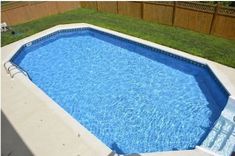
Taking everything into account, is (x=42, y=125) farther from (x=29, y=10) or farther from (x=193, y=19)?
(x=29, y=10)

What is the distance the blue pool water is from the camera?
27.9 feet

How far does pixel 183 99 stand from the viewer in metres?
10.1

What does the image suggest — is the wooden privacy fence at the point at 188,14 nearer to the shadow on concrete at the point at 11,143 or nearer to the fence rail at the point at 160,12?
the fence rail at the point at 160,12

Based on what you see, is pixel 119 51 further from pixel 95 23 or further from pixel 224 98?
pixel 224 98

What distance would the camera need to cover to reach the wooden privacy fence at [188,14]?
13164 millimetres

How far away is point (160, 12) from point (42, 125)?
37.3ft

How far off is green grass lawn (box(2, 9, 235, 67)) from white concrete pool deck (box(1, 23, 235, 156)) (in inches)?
55.2

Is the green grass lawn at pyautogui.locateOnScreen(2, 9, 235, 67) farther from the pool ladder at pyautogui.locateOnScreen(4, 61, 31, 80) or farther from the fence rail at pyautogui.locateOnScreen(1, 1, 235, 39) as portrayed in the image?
the pool ladder at pyautogui.locateOnScreen(4, 61, 31, 80)

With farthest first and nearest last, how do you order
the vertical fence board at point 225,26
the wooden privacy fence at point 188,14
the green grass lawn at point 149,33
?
the wooden privacy fence at point 188,14 → the vertical fence board at point 225,26 → the green grass lawn at point 149,33

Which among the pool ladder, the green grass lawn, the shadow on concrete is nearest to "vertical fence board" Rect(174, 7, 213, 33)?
the green grass lawn

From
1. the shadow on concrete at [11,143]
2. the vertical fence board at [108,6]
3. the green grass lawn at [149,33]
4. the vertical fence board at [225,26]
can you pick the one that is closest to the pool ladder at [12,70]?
the shadow on concrete at [11,143]

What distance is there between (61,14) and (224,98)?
16.3 metres

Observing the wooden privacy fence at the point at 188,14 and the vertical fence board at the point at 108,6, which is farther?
the vertical fence board at the point at 108,6

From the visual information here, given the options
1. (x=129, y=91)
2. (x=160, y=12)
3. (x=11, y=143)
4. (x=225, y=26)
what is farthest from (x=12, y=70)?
(x=225, y=26)
